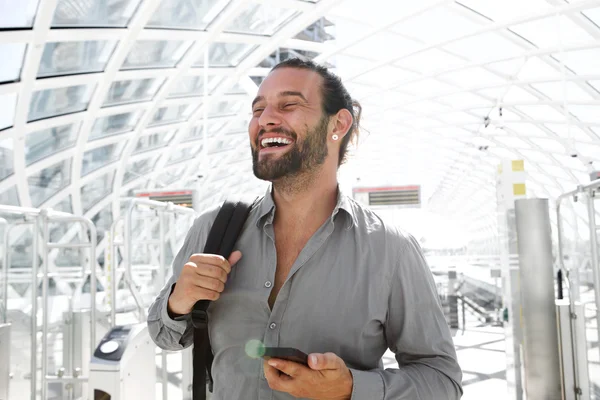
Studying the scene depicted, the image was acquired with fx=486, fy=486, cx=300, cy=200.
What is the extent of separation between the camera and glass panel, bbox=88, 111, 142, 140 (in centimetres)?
1972

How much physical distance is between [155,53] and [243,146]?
14507 mm

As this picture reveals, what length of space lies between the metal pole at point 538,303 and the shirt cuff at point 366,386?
5.18m

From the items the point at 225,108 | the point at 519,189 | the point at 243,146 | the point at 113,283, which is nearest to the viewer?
the point at 113,283

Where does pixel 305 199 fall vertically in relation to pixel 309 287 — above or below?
above

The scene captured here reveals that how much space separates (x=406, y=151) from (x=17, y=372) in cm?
3116

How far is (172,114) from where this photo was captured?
2209cm

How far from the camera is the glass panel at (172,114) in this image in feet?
70.8

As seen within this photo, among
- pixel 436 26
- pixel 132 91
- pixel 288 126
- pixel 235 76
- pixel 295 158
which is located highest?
pixel 436 26

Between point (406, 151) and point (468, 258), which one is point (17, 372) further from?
point (406, 151)

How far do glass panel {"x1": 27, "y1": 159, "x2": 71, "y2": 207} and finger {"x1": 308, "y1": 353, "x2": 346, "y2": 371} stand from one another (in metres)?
21.1

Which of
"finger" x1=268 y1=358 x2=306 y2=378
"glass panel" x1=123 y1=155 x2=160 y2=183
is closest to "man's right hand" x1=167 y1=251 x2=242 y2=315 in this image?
"finger" x1=268 y1=358 x2=306 y2=378

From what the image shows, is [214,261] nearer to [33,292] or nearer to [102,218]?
[33,292]

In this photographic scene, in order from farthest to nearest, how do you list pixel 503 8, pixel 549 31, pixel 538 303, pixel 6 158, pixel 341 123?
pixel 6 158 → pixel 549 31 → pixel 503 8 → pixel 538 303 → pixel 341 123

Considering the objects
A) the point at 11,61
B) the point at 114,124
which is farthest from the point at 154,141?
the point at 11,61
